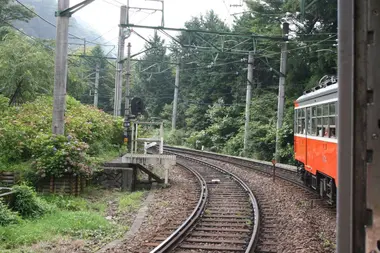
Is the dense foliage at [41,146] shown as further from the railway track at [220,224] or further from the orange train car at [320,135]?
the orange train car at [320,135]

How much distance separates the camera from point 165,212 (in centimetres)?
941

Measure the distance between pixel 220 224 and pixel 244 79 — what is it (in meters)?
28.4

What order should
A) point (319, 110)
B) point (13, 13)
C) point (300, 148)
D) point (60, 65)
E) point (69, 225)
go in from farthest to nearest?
1. point (13, 13)
2. point (300, 148)
3. point (60, 65)
4. point (319, 110)
5. point (69, 225)

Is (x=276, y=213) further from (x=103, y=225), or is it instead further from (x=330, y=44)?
(x=330, y=44)

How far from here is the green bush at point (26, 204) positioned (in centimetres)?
782

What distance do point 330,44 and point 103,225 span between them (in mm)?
17050

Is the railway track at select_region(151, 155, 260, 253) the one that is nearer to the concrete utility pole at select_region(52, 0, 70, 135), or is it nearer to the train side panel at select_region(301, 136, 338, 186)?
the train side panel at select_region(301, 136, 338, 186)

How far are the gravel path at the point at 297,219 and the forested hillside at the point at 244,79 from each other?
6.10 metres

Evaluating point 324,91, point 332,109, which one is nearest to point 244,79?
point 324,91

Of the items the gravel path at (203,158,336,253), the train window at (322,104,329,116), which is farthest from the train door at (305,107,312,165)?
the train window at (322,104,329,116)

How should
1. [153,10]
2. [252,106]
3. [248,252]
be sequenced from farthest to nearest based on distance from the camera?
[252,106], [153,10], [248,252]

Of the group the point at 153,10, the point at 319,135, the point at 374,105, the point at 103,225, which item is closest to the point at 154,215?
the point at 103,225

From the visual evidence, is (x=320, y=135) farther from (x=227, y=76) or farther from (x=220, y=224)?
(x=227, y=76)

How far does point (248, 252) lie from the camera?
630cm
